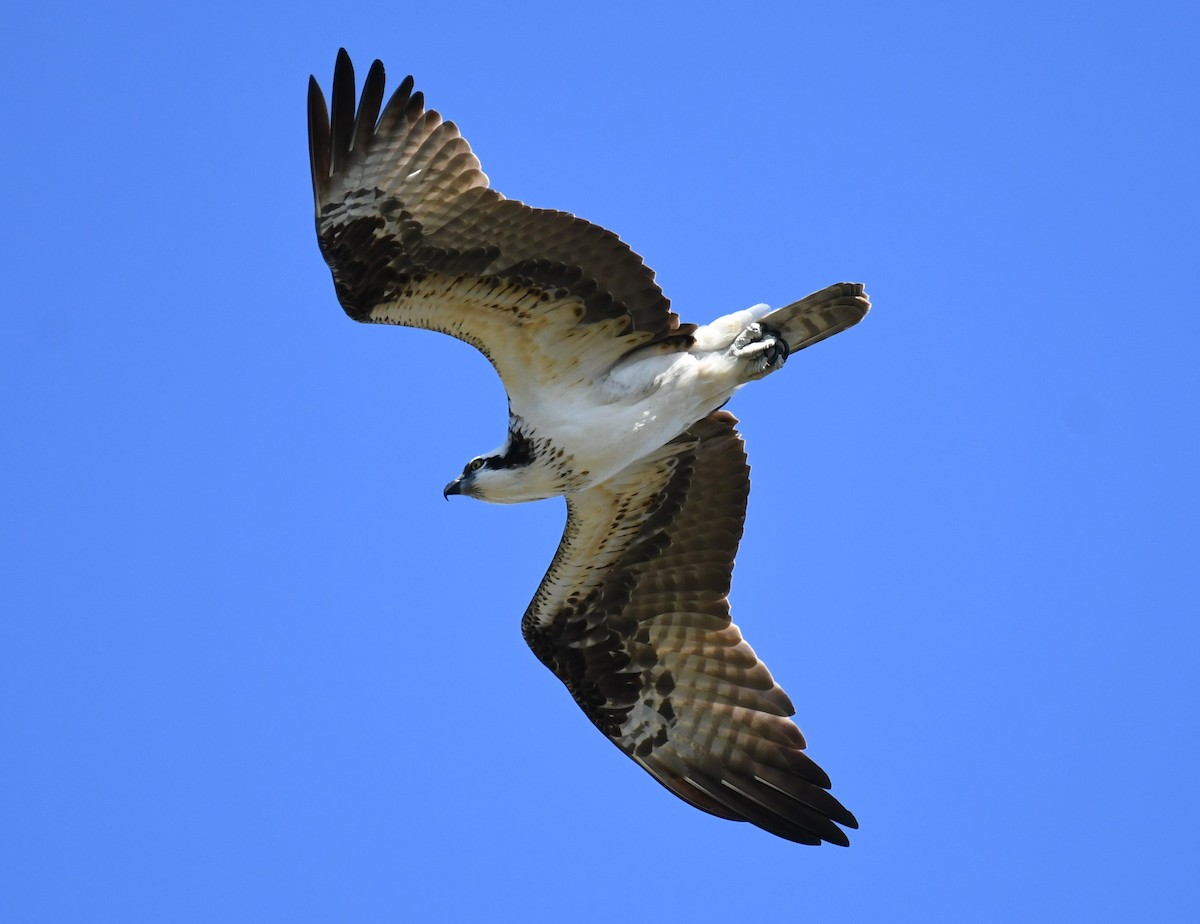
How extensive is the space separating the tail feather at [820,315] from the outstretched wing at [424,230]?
2.78 ft

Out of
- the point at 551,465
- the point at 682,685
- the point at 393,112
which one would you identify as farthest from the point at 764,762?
the point at 393,112

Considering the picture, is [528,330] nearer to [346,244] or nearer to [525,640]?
[346,244]

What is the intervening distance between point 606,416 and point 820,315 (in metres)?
1.41

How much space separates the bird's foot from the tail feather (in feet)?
0.14

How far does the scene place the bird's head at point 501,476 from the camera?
8.98 meters

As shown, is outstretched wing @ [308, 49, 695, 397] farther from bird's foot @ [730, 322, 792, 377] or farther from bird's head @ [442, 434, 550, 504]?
bird's head @ [442, 434, 550, 504]

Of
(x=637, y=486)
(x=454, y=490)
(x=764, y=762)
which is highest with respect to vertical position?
(x=637, y=486)

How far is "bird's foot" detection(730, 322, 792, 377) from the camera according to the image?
8758mm

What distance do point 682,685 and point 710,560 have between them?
0.90 m

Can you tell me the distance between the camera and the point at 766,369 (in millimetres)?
8773

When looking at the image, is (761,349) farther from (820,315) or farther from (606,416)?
(606,416)

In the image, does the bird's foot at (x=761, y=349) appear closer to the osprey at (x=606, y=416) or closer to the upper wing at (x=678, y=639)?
the osprey at (x=606, y=416)

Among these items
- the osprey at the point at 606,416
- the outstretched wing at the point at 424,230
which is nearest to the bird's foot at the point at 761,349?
the osprey at the point at 606,416

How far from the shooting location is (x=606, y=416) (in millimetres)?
8914
